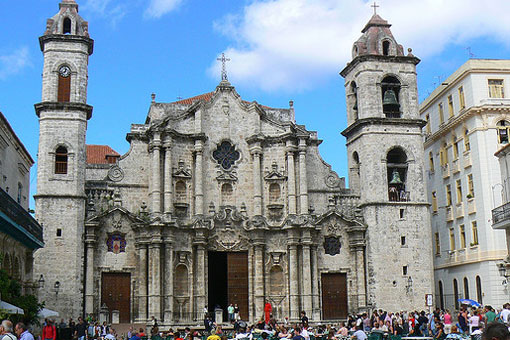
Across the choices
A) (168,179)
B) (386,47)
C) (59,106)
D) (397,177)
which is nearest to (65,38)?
(59,106)

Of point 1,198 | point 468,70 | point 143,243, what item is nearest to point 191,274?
point 143,243

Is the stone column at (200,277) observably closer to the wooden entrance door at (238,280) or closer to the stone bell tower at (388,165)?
the wooden entrance door at (238,280)

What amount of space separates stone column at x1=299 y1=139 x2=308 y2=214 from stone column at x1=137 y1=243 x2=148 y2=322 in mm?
8766

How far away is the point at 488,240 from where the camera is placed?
119ft

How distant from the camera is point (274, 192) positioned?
3806cm

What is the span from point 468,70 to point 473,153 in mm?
4753

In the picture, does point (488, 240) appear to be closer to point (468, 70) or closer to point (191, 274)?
point (468, 70)

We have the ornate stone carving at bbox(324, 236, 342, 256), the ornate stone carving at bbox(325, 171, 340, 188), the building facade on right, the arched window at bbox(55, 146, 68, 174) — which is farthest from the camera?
the ornate stone carving at bbox(325, 171, 340, 188)

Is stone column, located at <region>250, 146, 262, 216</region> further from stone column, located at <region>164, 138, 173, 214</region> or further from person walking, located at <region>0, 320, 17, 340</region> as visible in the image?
person walking, located at <region>0, 320, 17, 340</region>

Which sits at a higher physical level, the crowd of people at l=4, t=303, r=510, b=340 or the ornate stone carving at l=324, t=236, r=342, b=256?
the ornate stone carving at l=324, t=236, r=342, b=256

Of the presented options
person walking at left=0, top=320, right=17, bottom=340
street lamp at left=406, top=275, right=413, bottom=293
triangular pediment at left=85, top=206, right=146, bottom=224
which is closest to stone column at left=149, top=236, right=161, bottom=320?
triangular pediment at left=85, top=206, right=146, bottom=224

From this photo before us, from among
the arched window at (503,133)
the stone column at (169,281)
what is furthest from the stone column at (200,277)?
the arched window at (503,133)

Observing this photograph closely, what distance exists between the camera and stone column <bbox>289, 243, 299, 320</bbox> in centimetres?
3566

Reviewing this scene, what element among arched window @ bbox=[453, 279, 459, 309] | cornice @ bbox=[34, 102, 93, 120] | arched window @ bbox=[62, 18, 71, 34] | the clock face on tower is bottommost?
arched window @ bbox=[453, 279, 459, 309]
